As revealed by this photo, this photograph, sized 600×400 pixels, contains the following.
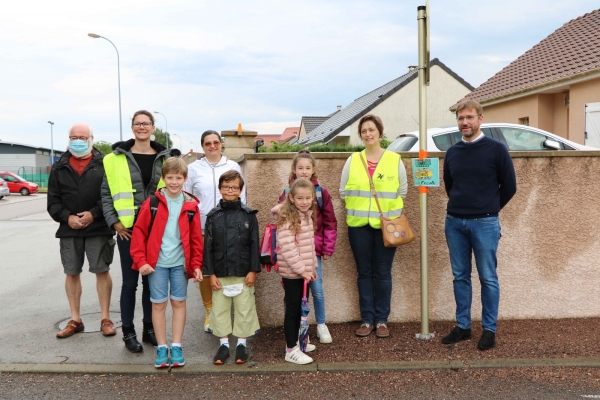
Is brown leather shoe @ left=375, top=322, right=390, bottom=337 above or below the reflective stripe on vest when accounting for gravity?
below

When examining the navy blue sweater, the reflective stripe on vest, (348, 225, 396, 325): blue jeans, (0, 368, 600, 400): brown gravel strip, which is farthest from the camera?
(348, 225, 396, 325): blue jeans

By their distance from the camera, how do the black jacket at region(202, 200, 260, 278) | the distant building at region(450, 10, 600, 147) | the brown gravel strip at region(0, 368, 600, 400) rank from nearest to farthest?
the brown gravel strip at region(0, 368, 600, 400) < the black jacket at region(202, 200, 260, 278) < the distant building at region(450, 10, 600, 147)

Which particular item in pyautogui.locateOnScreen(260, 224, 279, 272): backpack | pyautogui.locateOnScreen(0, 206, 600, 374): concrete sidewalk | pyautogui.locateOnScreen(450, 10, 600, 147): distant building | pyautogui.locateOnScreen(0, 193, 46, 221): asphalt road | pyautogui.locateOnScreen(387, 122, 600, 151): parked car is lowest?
pyautogui.locateOnScreen(0, 206, 600, 374): concrete sidewalk

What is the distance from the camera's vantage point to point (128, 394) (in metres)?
3.76

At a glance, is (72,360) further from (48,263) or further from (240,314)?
(48,263)

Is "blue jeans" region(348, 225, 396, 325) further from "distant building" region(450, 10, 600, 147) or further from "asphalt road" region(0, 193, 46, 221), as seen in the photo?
"asphalt road" region(0, 193, 46, 221)

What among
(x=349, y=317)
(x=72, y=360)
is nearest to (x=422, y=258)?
(x=349, y=317)

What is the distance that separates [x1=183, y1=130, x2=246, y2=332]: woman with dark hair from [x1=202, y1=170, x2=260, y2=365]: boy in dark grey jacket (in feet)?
1.71

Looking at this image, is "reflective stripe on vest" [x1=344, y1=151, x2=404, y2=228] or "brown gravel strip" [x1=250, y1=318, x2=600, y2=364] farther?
"reflective stripe on vest" [x1=344, y1=151, x2=404, y2=228]

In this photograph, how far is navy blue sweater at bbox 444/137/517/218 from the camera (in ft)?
14.6

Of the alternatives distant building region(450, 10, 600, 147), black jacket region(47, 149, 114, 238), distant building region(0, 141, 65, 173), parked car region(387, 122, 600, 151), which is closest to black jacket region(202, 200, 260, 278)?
black jacket region(47, 149, 114, 238)

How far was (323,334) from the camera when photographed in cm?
478

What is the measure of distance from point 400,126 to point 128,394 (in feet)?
A: 90.0

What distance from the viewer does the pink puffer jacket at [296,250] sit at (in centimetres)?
425
